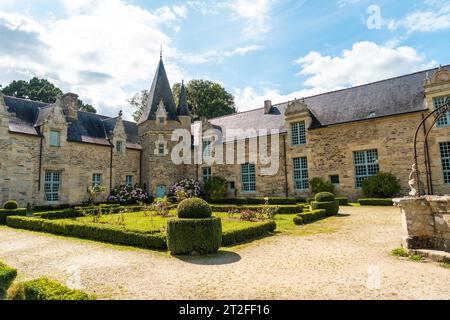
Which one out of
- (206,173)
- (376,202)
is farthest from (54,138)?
(376,202)

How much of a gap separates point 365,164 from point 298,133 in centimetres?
513

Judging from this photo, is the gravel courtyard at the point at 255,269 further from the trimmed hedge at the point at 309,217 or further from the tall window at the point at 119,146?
the tall window at the point at 119,146

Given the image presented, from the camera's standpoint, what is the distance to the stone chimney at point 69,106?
2103 cm

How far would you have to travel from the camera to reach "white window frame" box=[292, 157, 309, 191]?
2041cm

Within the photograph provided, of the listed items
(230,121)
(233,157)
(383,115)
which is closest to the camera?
(383,115)

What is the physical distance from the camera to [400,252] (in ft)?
20.6

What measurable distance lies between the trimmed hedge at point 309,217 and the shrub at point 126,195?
1288cm

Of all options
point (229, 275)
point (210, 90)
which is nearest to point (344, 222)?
point (229, 275)

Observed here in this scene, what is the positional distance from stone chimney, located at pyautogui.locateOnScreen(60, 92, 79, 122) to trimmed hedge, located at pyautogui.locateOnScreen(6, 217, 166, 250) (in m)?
10.8

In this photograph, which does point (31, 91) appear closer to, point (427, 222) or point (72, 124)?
point (72, 124)

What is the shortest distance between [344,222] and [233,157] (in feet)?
44.5

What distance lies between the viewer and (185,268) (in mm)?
5785

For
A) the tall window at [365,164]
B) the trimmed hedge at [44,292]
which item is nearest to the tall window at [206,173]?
the tall window at [365,164]

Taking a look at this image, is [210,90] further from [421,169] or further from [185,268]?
[185,268]
